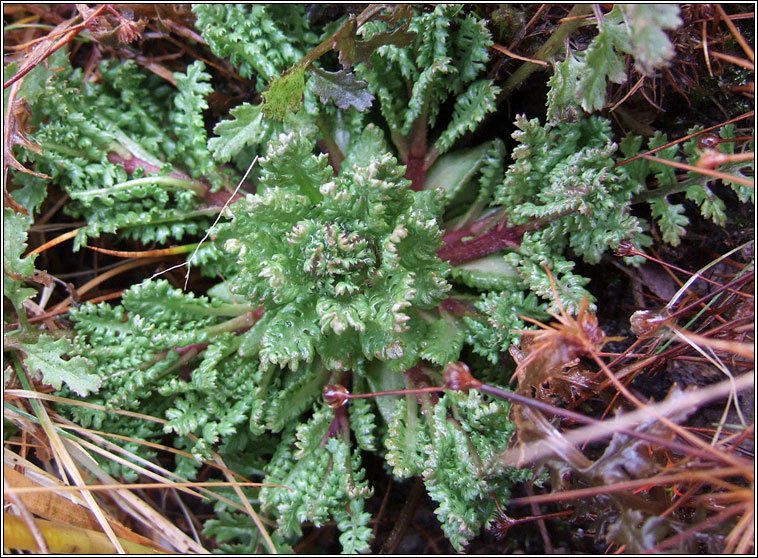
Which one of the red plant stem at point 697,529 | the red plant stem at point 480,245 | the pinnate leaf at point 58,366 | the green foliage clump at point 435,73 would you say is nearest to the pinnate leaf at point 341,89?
the green foliage clump at point 435,73

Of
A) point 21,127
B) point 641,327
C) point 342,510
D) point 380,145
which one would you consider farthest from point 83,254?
point 641,327

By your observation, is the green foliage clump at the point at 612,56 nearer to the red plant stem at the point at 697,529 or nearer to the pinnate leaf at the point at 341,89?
the pinnate leaf at the point at 341,89

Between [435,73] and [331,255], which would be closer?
[331,255]

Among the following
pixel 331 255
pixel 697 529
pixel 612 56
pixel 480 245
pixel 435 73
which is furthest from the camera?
pixel 480 245

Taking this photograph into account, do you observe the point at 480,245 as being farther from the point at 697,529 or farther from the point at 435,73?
the point at 697,529

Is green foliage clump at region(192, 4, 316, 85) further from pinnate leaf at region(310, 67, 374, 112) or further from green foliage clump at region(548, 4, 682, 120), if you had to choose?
Result: green foliage clump at region(548, 4, 682, 120)

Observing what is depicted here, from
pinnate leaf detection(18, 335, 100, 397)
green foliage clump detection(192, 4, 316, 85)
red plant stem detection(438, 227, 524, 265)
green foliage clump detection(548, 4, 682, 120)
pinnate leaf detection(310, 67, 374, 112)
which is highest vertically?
green foliage clump detection(192, 4, 316, 85)

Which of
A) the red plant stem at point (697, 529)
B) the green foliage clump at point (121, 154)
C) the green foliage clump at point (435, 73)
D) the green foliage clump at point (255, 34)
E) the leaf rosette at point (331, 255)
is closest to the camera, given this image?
the red plant stem at point (697, 529)

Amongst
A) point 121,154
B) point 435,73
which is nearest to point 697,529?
point 435,73

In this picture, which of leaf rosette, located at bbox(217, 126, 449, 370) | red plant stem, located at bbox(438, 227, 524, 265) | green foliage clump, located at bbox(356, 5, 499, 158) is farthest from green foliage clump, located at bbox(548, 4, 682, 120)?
leaf rosette, located at bbox(217, 126, 449, 370)
